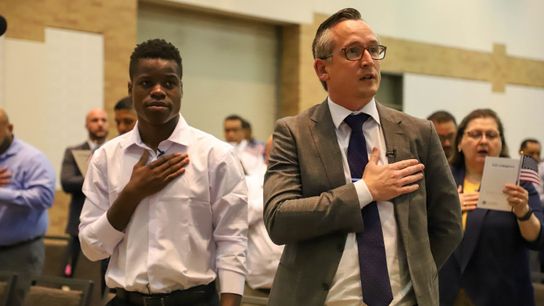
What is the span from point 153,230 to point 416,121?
3.33ft

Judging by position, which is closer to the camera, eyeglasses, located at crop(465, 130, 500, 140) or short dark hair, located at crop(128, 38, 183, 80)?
short dark hair, located at crop(128, 38, 183, 80)

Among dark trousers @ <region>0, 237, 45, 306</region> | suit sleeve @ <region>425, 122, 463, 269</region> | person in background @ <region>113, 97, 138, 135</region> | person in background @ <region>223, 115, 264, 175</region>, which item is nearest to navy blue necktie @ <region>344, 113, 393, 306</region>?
suit sleeve @ <region>425, 122, 463, 269</region>

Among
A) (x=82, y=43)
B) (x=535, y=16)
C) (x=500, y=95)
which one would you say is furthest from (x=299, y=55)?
(x=535, y=16)

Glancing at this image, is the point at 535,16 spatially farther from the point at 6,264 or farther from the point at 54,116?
the point at 6,264

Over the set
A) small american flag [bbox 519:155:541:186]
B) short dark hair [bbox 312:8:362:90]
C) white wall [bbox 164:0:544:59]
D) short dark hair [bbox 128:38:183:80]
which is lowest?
small american flag [bbox 519:155:541:186]

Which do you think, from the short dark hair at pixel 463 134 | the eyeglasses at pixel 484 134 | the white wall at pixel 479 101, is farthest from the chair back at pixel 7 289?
the white wall at pixel 479 101

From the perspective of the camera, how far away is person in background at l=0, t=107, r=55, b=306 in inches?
252

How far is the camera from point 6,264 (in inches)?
253

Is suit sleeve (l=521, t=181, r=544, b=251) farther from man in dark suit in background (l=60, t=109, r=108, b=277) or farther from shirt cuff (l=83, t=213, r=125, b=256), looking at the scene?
man in dark suit in background (l=60, t=109, r=108, b=277)

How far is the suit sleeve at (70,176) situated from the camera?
684cm

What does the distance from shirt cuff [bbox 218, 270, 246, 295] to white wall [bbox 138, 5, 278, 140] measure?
8941 millimetres

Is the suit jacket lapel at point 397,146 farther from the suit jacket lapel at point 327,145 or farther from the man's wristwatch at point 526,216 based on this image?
the man's wristwatch at point 526,216

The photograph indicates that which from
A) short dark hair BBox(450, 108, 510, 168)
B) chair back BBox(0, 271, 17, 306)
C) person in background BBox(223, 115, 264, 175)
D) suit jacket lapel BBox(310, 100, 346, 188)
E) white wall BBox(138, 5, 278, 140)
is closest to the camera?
suit jacket lapel BBox(310, 100, 346, 188)

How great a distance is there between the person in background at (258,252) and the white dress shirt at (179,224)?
2.40m
